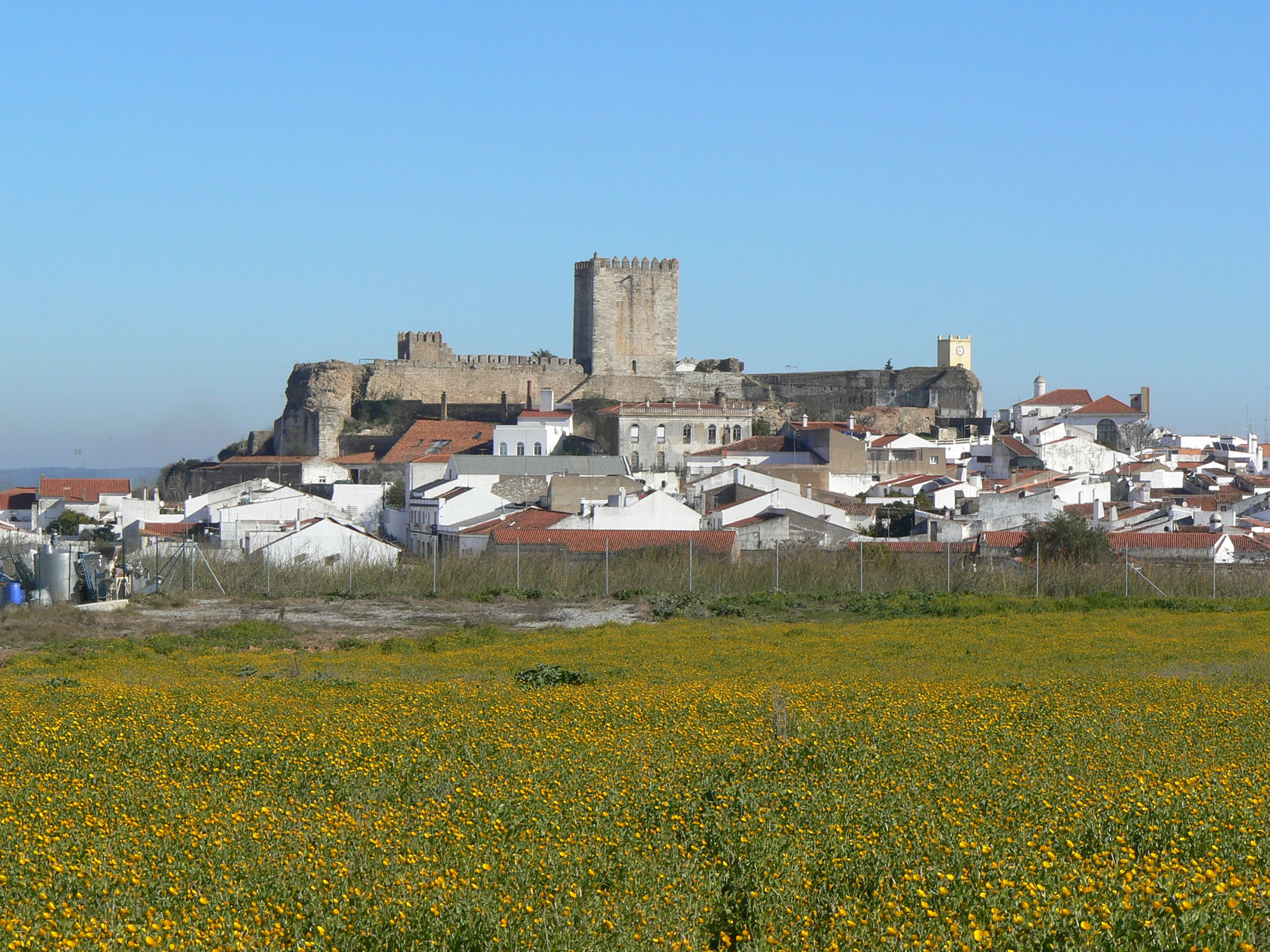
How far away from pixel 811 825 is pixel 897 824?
50 cm

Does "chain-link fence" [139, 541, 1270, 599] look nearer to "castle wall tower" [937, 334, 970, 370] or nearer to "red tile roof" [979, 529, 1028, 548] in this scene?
"red tile roof" [979, 529, 1028, 548]

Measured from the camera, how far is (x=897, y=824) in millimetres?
7961

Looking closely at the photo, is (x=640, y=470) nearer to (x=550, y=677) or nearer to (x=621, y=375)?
(x=621, y=375)

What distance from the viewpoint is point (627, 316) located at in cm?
7550

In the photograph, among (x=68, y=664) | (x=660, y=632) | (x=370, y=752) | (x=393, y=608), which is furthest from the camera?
(x=393, y=608)

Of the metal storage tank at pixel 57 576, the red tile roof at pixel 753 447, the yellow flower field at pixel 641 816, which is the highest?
the red tile roof at pixel 753 447

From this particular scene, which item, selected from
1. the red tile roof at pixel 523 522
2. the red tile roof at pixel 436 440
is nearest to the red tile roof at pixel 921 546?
the red tile roof at pixel 523 522

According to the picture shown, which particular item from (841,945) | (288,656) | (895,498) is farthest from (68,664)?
(895,498)

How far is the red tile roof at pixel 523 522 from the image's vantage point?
40281mm

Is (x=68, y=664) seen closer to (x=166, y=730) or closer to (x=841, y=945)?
(x=166, y=730)

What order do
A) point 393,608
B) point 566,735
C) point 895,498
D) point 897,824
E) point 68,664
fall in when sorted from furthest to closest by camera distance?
point 895,498, point 393,608, point 68,664, point 566,735, point 897,824

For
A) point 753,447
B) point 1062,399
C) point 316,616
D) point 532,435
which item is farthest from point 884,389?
point 316,616

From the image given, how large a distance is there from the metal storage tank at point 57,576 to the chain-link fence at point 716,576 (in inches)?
76.3

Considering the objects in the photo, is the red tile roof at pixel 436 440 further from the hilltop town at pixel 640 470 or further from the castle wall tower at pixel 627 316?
the castle wall tower at pixel 627 316
